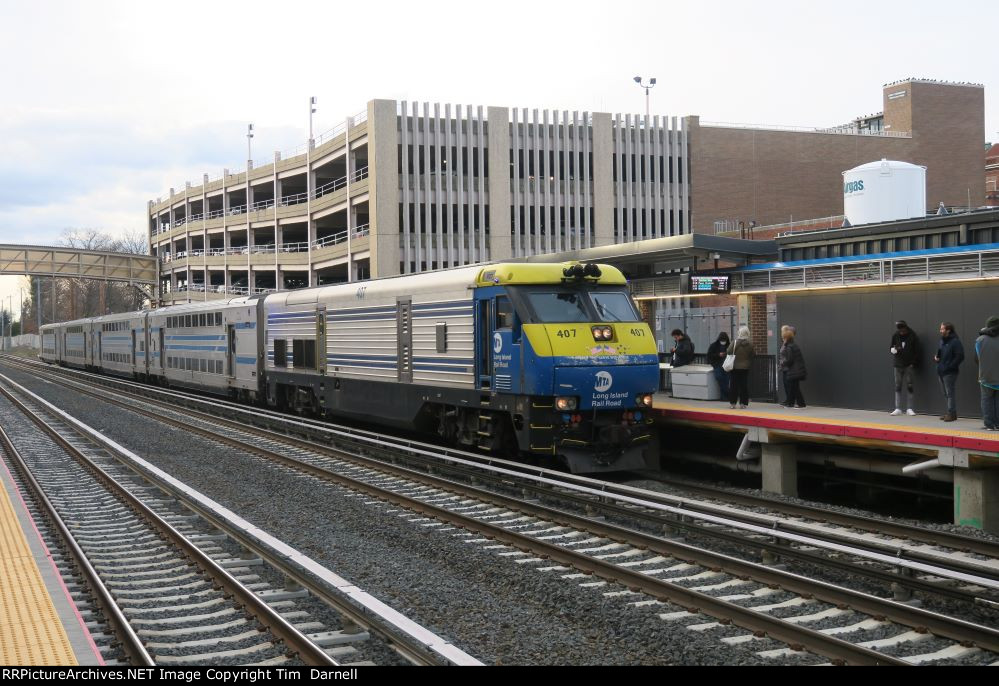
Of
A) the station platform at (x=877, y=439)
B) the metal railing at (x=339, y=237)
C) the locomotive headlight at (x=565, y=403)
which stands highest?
the metal railing at (x=339, y=237)

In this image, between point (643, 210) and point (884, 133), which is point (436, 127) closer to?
point (643, 210)

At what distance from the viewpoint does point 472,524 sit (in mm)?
11633

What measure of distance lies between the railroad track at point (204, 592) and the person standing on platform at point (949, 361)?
976 centimetres

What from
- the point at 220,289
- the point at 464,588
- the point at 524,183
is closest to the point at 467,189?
the point at 524,183

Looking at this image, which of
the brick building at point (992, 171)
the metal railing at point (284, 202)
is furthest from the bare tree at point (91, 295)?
the brick building at point (992, 171)

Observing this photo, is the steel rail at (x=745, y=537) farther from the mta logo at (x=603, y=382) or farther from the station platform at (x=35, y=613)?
the station platform at (x=35, y=613)

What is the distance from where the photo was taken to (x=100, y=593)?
8.61 m

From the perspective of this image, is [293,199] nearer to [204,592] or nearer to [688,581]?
[204,592]

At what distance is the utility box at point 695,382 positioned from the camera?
19.3 metres

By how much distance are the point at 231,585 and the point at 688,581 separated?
4262 mm

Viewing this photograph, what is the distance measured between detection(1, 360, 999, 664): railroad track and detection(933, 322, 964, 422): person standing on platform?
5.26m

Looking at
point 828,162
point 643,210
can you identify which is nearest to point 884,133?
point 828,162

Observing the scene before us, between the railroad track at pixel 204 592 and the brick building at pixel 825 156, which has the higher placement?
the brick building at pixel 825 156

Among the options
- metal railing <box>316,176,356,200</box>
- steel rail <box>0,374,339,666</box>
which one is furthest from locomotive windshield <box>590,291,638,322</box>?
metal railing <box>316,176,356,200</box>
